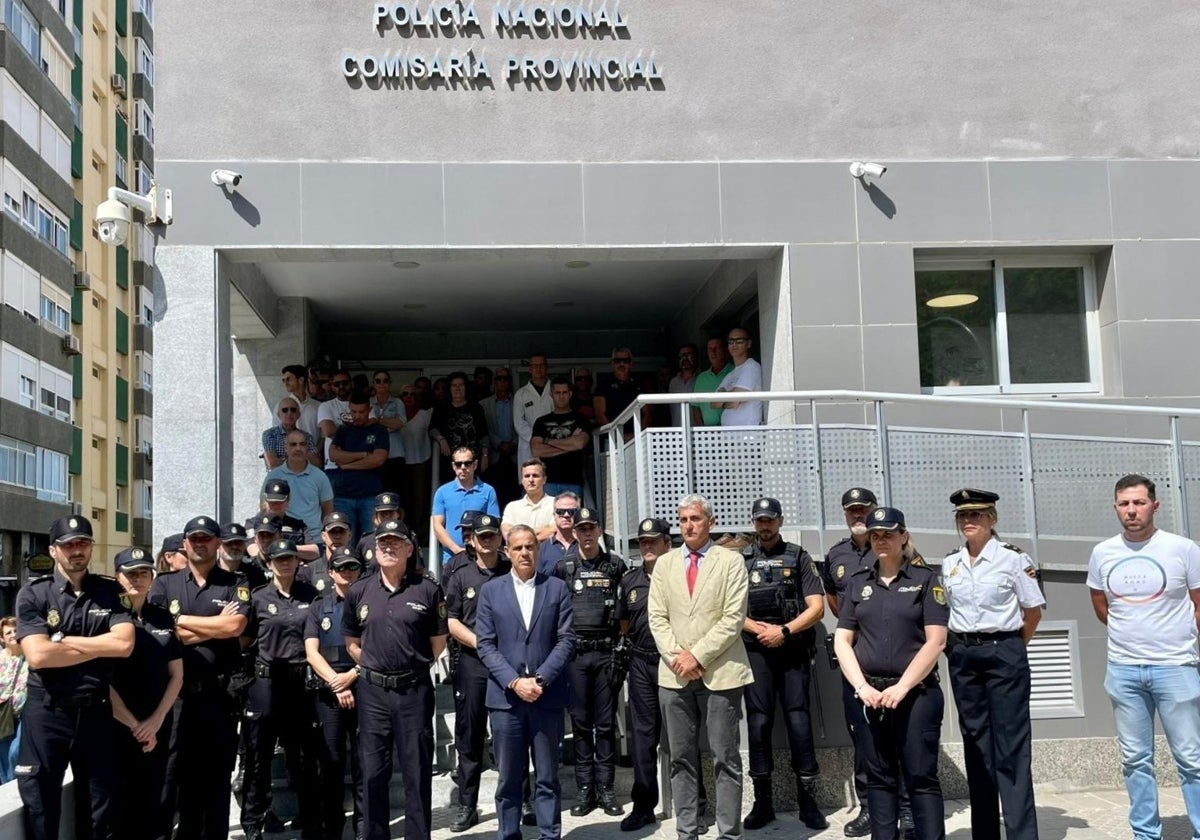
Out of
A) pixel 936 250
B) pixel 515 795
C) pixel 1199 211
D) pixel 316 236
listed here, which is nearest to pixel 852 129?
pixel 936 250

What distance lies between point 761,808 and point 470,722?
1.93m

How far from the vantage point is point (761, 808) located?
8.16 m

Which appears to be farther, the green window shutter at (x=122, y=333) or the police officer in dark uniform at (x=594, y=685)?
the green window shutter at (x=122, y=333)

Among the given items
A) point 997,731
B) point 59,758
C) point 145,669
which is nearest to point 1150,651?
point 997,731

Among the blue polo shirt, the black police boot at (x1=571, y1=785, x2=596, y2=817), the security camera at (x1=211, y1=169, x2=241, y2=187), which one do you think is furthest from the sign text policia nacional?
the black police boot at (x1=571, y1=785, x2=596, y2=817)

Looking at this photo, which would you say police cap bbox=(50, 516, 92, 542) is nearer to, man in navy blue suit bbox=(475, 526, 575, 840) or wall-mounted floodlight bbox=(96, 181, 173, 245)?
man in navy blue suit bbox=(475, 526, 575, 840)

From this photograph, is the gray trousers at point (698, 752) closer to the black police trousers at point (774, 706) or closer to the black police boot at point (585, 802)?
the black police trousers at point (774, 706)

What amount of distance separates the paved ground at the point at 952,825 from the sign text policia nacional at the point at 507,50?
6.08 m

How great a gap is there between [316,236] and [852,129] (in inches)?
186

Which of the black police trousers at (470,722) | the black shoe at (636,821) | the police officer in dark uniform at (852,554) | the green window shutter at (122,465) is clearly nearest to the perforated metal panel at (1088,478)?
the police officer in dark uniform at (852,554)

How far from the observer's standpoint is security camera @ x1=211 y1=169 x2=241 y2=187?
10.5 m

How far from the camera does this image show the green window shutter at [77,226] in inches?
1738

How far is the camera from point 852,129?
11.3 meters

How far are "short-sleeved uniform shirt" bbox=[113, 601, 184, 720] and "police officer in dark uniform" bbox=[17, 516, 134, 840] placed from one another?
0.21m
